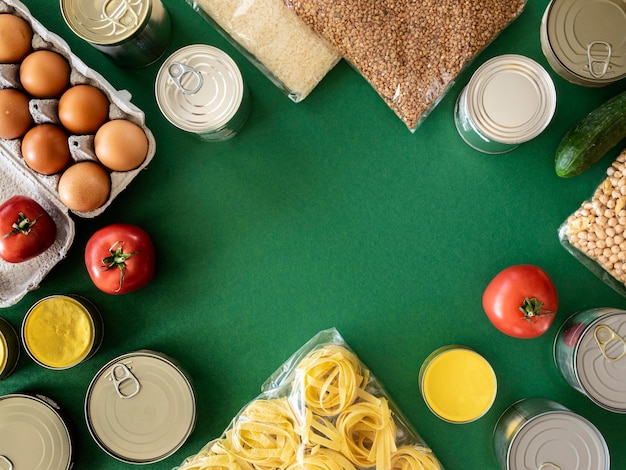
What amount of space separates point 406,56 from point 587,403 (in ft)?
3.14

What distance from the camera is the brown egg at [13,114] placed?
1.20 metres

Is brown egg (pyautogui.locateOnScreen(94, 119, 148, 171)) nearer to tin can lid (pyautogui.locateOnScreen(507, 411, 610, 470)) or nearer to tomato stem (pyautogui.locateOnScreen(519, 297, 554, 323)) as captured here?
tomato stem (pyautogui.locateOnScreen(519, 297, 554, 323))

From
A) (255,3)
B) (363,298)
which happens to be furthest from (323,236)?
(255,3)

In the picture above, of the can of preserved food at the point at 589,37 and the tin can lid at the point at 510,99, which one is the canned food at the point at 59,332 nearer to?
the tin can lid at the point at 510,99

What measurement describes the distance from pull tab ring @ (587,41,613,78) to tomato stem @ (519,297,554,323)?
0.57 metres

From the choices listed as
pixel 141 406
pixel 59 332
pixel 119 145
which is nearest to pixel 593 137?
pixel 119 145

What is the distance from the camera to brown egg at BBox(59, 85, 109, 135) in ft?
3.97

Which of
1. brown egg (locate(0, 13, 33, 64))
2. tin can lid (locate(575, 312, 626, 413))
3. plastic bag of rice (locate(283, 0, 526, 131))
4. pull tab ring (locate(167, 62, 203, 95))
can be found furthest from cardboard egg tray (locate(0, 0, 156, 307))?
tin can lid (locate(575, 312, 626, 413))

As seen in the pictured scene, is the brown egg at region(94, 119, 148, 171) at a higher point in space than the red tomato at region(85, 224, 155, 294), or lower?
higher

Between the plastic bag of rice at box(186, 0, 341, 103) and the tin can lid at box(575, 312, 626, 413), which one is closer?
the tin can lid at box(575, 312, 626, 413)

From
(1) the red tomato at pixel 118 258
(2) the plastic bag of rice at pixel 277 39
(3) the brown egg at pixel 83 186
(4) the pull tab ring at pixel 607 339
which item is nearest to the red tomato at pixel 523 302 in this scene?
(4) the pull tab ring at pixel 607 339

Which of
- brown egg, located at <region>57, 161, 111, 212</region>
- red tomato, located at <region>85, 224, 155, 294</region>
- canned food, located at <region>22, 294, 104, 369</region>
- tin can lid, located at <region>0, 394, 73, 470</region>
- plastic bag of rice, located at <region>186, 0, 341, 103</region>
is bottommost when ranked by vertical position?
tin can lid, located at <region>0, 394, 73, 470</region>

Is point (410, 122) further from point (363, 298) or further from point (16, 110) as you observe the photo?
point (16, 110)

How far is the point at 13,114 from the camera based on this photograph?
1.21 m
